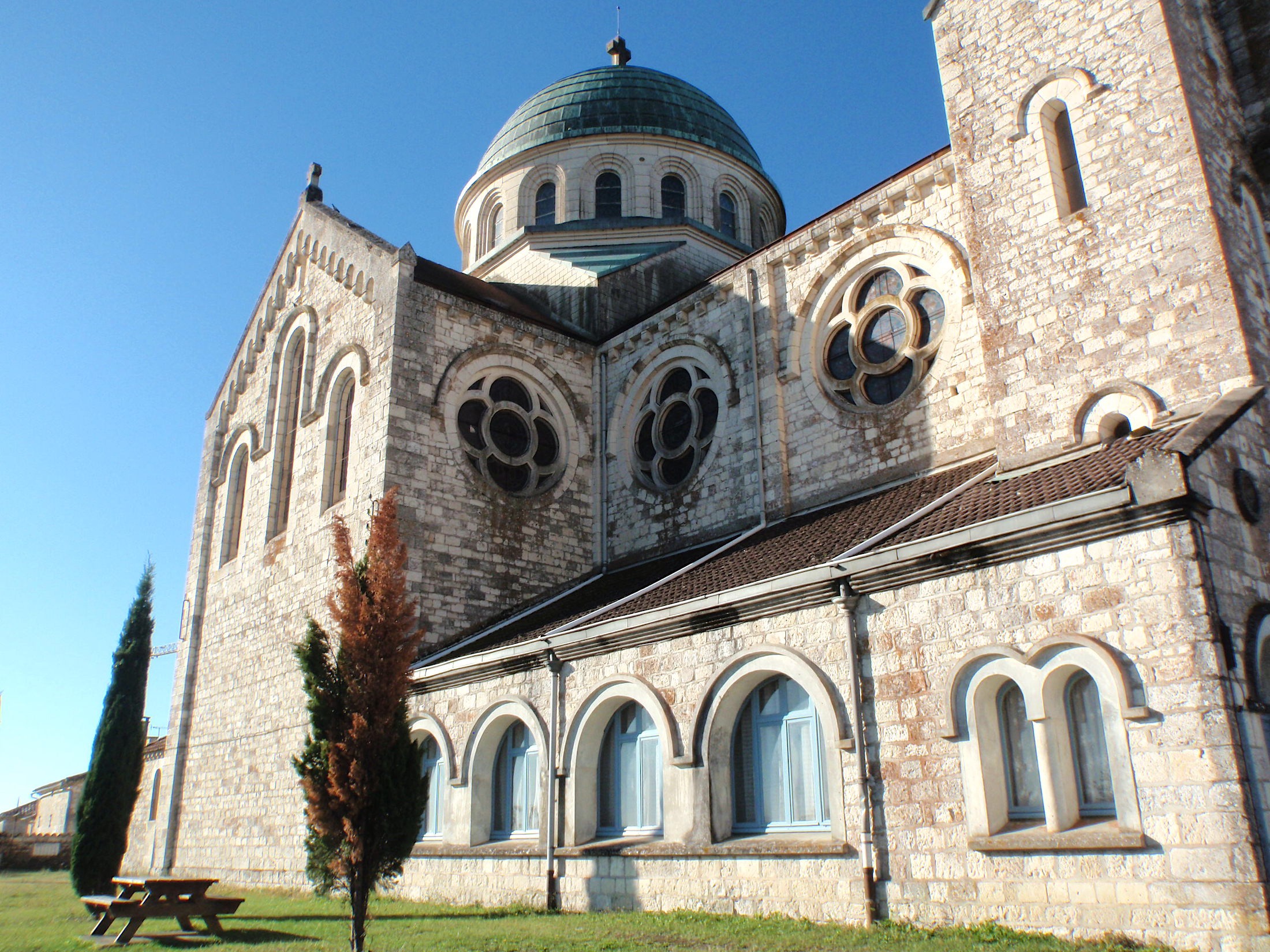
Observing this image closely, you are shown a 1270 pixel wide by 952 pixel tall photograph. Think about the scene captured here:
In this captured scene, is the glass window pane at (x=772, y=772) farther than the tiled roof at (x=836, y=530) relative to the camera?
Yes

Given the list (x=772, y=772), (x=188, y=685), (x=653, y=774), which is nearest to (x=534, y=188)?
(x=188, y=685)

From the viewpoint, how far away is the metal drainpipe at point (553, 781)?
12.0 meters

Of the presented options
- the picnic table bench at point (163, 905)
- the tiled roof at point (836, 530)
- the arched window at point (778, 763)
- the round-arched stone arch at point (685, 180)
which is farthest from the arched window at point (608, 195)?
the picnic table bench at point (163, 905)

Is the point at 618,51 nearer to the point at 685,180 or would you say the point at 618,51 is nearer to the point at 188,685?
the point at 685,180

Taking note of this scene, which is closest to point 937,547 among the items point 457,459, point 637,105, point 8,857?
point 457,459

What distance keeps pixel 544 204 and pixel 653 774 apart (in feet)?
57.3

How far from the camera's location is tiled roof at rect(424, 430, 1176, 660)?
31.6 ft

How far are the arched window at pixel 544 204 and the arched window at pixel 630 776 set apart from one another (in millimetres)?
16177

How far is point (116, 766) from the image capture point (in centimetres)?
1981

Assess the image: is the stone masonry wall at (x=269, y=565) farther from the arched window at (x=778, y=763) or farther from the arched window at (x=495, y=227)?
the arched window at (x=778, y=763)

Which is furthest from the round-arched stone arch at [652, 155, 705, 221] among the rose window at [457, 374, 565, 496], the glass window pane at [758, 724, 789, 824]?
the glass window pane at [758, 724, 789, 824]

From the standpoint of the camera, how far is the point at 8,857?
97.2ft

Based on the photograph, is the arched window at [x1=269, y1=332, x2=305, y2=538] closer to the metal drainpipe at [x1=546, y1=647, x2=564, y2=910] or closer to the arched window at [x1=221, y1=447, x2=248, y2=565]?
the arched window at [x1=221, y1=447, x2=248, y2=565]

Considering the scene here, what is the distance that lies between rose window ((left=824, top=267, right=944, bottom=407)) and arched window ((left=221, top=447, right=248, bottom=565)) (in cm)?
1314
